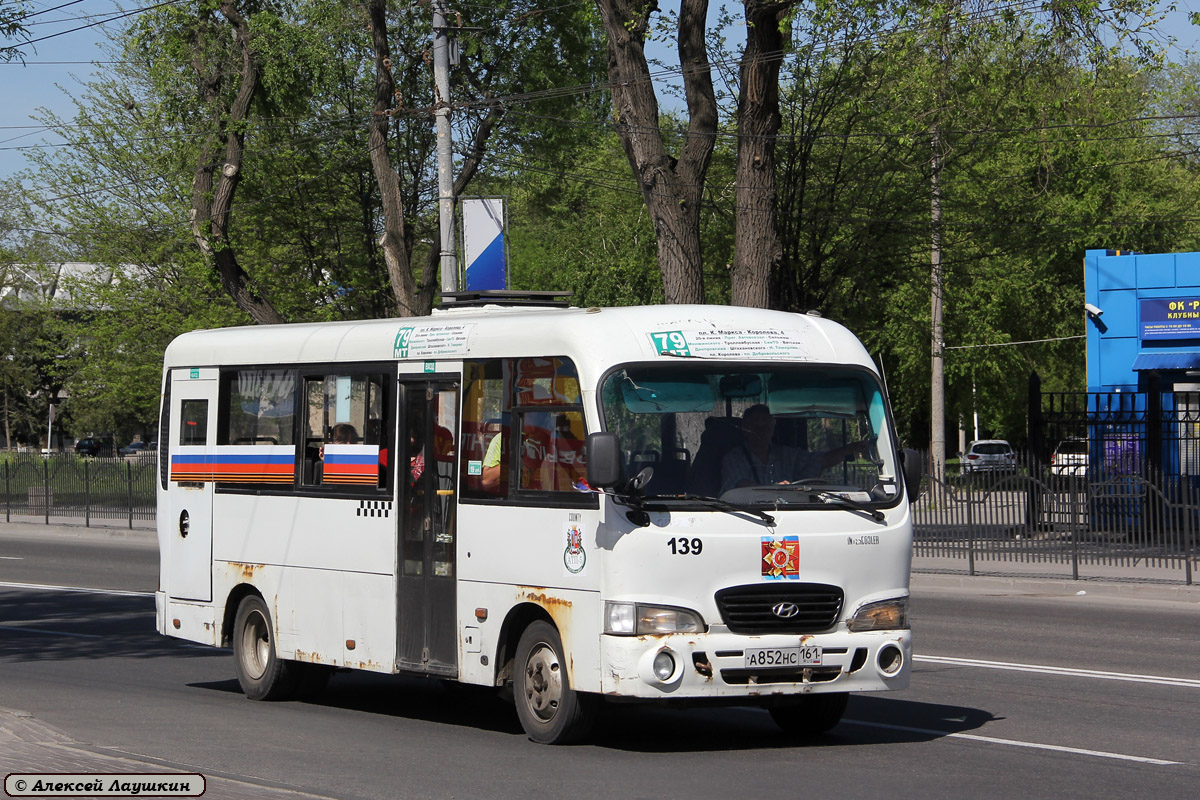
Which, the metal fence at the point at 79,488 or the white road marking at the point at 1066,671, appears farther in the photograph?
the metal fence at the point at 79,488

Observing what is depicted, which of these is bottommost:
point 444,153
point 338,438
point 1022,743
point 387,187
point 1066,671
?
point 1066,671

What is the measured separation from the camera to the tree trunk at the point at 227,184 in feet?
→ 96.1

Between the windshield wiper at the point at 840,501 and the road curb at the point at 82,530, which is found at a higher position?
the windshield wiper at the point at 840,501

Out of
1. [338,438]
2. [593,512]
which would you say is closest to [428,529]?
[338,438]

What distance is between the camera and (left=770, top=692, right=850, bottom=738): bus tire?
9555mm

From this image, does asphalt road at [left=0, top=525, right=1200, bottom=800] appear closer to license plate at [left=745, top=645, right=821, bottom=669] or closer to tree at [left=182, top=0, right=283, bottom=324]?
license plate at [left=745, top=645, right=821, bottom=669]

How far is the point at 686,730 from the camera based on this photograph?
33.0 feet

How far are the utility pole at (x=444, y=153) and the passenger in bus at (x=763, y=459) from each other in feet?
42.6

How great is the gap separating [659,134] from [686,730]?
47.3 ft

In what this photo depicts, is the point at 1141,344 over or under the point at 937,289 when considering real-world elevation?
under

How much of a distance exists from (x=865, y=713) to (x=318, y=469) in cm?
426

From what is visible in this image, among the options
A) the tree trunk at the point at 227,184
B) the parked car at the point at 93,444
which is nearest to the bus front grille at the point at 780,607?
the tree trunk at the point at 227,184

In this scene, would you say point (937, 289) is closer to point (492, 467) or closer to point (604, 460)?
point (492, 467)

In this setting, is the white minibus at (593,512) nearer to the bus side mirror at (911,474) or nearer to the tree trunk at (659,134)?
the bus side mirror at (911,474)
